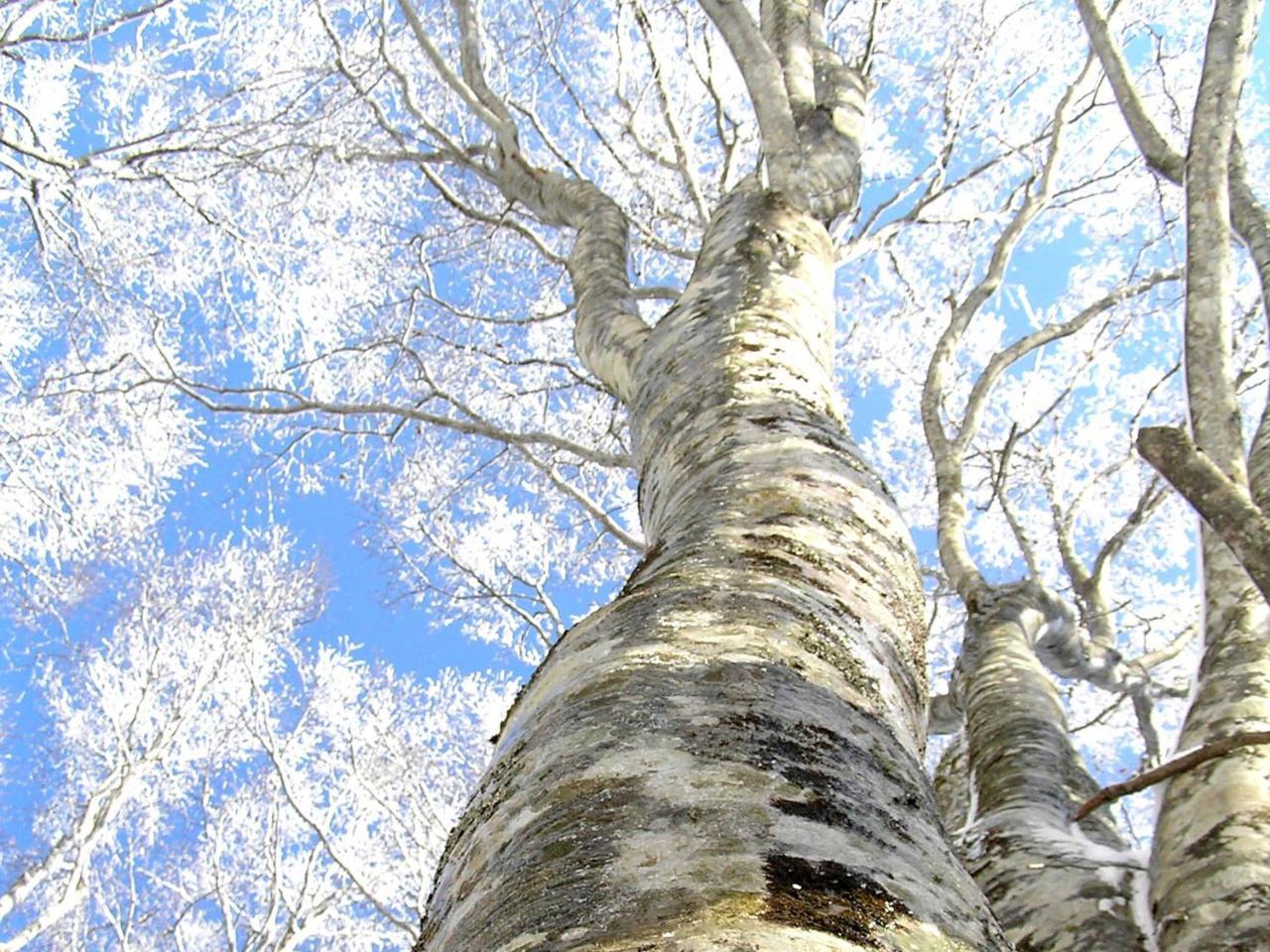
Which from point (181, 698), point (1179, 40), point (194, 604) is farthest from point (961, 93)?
point (194, 604)

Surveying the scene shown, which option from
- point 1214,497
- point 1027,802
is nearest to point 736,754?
point 1214,497

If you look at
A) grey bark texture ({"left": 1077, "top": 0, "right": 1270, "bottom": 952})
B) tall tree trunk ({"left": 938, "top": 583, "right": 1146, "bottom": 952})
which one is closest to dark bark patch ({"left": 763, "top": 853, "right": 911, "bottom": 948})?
grey bark texture ({"left": 1077, "top": 0, "right": 1270, "bottom": 952})

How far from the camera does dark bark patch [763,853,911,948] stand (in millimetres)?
564

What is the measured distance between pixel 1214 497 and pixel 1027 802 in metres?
1.44

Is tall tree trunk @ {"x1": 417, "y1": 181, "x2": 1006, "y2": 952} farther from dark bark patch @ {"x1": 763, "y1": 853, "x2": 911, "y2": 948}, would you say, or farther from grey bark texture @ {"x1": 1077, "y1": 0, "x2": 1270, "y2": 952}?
grey bark texture @ {"x1": 1077, "y1": 0, "x2": 1270, "y2": 952}

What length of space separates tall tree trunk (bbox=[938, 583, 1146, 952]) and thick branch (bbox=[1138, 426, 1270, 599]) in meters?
0.84

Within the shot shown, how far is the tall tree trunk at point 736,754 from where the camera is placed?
585mm

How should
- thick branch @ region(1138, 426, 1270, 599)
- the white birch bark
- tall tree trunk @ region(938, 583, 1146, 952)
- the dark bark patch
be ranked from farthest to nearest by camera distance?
tall tree trunk @ region(938, 583, 1146, 952) < the white birch bark < thick branch @ region(1138, 426, 1270, 599) < the dark bark patch

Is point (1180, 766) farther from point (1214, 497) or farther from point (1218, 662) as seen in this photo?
point (1218, 662)

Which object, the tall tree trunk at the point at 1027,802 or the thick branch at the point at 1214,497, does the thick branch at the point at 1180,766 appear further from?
the tall tree trunk at the point at 1027,802

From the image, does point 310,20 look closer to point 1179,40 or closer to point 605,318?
point 605,318

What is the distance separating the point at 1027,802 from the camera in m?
2.14

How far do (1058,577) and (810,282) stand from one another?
7.98 meters

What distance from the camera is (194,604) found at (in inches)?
356
